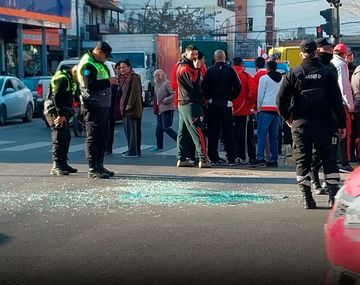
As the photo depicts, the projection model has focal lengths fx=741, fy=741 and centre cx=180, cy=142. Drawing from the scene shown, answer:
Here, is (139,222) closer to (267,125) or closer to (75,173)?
(75,173)

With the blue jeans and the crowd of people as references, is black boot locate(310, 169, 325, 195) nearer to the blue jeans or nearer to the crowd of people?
the crowd of people

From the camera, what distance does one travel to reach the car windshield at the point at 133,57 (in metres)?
36.7

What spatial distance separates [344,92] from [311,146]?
10.4ft

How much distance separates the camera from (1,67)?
42500 mm

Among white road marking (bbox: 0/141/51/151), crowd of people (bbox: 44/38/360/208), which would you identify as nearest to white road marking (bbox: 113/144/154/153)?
crowd of people (bbox: 44/38/360/208)

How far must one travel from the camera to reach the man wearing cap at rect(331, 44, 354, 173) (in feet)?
36.7

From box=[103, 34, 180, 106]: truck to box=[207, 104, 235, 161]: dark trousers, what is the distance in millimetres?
23436

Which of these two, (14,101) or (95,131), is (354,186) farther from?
(14,101)

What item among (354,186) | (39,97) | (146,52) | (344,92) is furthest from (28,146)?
(146,52)

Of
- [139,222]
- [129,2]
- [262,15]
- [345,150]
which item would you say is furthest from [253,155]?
[262,15]

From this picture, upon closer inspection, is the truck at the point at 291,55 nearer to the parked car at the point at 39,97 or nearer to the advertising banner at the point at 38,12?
the parked car at the point at 39,97

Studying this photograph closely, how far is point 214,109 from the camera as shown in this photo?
12188 mm

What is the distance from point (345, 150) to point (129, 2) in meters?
88.4

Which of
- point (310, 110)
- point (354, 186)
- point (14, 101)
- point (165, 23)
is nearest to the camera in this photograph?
point (354, 186)
